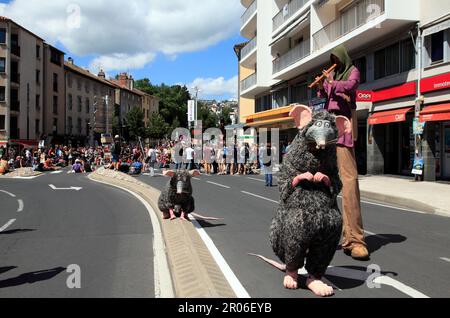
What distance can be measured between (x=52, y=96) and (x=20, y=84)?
24.3 feet


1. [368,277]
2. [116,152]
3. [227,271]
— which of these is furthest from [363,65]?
[227,271]

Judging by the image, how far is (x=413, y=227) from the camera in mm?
8438

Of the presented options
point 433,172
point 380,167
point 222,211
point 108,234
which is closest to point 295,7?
point 380,167

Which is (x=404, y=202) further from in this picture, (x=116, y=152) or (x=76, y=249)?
(x=116, y=152)

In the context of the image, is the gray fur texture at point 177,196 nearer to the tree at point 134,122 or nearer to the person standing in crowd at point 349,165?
the person standing in crowd at point 349,165

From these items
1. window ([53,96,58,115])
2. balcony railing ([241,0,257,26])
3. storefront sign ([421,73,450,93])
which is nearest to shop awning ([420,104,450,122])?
storefront sign ([421,73,450,93])

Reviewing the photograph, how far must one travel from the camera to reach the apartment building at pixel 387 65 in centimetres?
1838

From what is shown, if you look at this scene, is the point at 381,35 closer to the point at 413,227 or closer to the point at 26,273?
the point at 413,227

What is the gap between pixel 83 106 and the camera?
68562 mm

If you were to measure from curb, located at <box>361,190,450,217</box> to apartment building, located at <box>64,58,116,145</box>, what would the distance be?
5058cm

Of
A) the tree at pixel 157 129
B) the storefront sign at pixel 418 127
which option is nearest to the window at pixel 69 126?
the tree at pixel 157 129

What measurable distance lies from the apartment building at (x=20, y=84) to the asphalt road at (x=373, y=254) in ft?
149

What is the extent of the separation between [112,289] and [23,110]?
173 ft

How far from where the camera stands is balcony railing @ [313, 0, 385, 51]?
2066 cm
